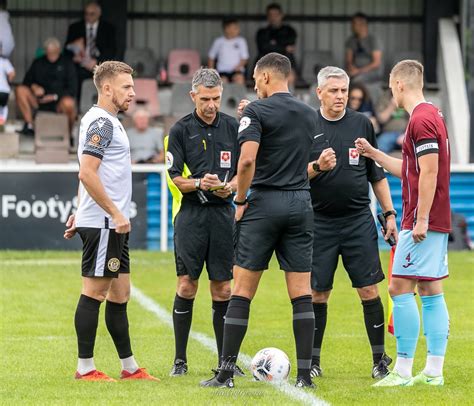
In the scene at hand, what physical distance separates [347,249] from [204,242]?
101 centimetres

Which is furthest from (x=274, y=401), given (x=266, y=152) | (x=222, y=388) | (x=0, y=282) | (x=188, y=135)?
(x=0, y=282)

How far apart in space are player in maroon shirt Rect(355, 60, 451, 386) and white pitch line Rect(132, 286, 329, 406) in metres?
0.67

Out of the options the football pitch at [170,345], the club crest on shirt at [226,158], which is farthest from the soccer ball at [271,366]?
the club crest on shirt at [226,158]

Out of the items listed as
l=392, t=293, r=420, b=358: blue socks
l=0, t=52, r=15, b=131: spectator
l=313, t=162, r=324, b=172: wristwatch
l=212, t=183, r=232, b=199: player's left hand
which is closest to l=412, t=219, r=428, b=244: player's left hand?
l=392, t=293, r=420, b=358: blue socks

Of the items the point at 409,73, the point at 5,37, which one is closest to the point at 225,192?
the point at 409,73

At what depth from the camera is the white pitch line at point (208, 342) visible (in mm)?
7834

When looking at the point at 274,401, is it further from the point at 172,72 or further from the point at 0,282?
the point at 172,72

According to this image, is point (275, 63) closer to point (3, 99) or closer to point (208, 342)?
point (208, 342)

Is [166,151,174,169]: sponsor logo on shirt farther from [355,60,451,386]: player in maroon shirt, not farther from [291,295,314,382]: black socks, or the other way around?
[355,60,451,386]: player in maroon shirt

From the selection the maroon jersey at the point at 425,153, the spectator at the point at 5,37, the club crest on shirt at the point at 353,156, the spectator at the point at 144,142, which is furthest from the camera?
the spectator at the point at 5,37

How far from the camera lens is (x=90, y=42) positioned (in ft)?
74.2

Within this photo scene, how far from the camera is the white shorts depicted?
329 inches

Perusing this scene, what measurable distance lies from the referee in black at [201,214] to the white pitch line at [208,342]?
2.06ft

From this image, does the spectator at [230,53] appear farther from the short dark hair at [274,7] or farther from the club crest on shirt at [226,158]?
the club crest on shirt at [226,158]
